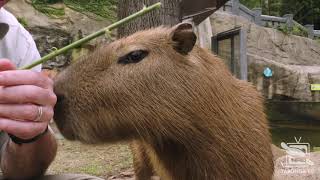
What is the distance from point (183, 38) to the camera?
2.12 meters

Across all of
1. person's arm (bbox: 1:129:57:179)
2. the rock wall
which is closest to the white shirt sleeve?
person's arm (bbox: 1:129:57:179)

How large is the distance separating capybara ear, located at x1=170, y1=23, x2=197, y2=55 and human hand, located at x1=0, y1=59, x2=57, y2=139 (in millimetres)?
627

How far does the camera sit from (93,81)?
2020mm

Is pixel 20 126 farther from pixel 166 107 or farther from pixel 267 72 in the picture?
pixel 267 72

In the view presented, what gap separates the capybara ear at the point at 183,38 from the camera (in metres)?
2.08

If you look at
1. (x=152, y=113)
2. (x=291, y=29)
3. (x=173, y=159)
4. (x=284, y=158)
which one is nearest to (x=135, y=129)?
(x=152, y=113)

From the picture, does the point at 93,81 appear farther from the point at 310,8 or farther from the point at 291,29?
the point at 310,8

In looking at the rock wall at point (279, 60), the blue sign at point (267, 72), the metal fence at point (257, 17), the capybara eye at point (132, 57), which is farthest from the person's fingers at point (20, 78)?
the metal fence at point (257, 17)

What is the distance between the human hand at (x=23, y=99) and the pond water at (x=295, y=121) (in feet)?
25.7

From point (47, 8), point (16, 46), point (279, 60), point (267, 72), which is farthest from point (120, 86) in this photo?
point (279, 60)

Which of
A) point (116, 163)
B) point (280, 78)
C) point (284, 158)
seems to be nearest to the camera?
point (284, 158)

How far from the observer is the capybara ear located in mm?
2084

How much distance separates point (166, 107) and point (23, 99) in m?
0.62

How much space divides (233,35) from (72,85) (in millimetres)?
4555
